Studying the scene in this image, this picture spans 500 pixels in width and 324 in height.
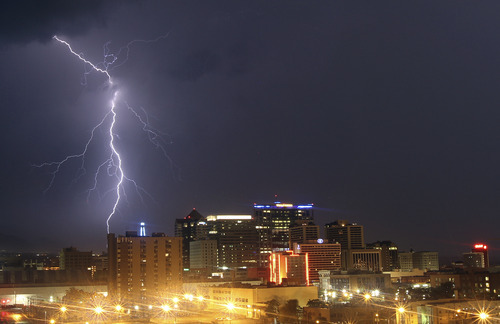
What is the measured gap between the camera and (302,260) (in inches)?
1921

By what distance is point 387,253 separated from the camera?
70562mm

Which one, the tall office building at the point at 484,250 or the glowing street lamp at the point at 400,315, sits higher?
the tall office building at the point at 484,250

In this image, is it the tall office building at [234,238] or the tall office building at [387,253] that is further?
the tall office building at [387,253]

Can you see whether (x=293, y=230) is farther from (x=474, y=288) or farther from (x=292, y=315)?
(x=292, y=315)

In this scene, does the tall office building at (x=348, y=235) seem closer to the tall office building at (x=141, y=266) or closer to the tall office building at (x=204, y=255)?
the tall office building at (x=204, y=255)

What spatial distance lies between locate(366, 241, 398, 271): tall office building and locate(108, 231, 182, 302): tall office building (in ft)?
125

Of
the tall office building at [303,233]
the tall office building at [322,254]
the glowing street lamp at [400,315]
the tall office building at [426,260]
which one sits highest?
the tall office building at [303,233]

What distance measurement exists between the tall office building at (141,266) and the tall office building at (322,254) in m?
23.2

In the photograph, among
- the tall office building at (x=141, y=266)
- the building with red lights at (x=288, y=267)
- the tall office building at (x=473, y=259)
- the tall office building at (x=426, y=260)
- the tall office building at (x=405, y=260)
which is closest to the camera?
the tall office building at (x=141, y=266)

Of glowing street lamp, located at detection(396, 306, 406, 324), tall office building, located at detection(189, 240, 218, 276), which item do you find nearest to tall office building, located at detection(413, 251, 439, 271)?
tall office building, located at detection(189, 240, 218, 276)

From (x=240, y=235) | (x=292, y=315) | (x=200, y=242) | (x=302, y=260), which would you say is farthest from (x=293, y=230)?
(x=292, y=315)

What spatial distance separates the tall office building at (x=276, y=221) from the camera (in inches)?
2697

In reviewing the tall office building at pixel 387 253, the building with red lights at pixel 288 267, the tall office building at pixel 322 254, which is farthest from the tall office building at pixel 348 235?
the building with red lights at pixel 288 267

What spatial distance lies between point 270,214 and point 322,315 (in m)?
52.8
